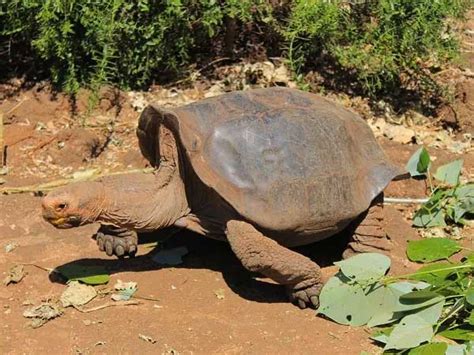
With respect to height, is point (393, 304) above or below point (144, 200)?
below

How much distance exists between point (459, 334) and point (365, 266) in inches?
23.8

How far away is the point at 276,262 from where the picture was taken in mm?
3580

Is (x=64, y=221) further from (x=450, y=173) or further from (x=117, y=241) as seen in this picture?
(x=450, y=173)

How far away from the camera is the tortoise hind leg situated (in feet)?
13.4

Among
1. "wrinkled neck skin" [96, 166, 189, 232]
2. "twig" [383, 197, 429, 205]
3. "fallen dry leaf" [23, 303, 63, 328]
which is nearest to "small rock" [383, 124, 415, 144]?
"twig" [383, 197, 429, 205]

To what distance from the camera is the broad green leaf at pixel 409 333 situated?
3215 mm

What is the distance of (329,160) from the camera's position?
150 inches

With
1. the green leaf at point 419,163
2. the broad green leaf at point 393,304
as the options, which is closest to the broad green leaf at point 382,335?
the broad green leaf at point 393,304

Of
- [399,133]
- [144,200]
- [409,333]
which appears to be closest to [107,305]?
[144,200]

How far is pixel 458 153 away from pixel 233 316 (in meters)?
2.57

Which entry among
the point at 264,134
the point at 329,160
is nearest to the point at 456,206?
the point at 329,160

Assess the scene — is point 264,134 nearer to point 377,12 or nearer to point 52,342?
point 52,342

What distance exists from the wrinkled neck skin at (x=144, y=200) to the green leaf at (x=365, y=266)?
2.83ft

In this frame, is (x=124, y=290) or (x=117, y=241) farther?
(x=117, y=241)
